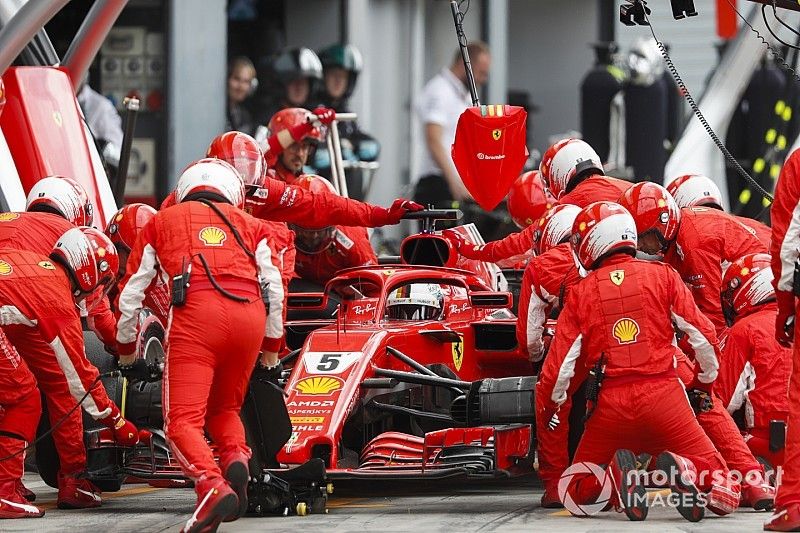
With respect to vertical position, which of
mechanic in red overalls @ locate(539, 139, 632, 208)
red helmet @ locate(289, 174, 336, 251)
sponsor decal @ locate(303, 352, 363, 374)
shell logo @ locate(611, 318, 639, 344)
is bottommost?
sponsor decal @ locate(303, 352, 363, 374)

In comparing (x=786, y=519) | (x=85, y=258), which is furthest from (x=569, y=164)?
(x=786, y=519)

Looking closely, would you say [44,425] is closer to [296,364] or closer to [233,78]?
[296,364]

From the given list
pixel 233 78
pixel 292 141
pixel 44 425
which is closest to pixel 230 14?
pixel 233 78

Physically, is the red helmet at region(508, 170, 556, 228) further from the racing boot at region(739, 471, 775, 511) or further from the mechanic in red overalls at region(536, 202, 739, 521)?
the racing boot at region(739, 471, 775, 511)

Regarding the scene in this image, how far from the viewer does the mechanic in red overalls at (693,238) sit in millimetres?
10992

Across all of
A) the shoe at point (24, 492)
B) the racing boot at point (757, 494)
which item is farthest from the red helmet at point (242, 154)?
the racing boot at point (757, 494)

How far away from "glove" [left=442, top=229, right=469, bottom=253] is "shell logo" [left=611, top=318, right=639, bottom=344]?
298cm

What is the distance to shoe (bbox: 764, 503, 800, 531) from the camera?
8.63 meters

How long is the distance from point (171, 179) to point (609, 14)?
1315 cm

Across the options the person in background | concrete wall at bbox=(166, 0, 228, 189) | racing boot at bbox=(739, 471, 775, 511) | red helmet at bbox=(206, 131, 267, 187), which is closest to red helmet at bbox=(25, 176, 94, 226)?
red helmet at bbox=(206, 131, 267, 187)

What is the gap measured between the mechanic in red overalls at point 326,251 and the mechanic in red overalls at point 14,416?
3.11m

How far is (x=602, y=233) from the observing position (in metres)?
9.80

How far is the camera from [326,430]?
386 inches

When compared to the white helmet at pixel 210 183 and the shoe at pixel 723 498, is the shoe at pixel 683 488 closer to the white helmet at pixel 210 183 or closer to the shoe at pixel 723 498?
the shoe at pixel 723 498
